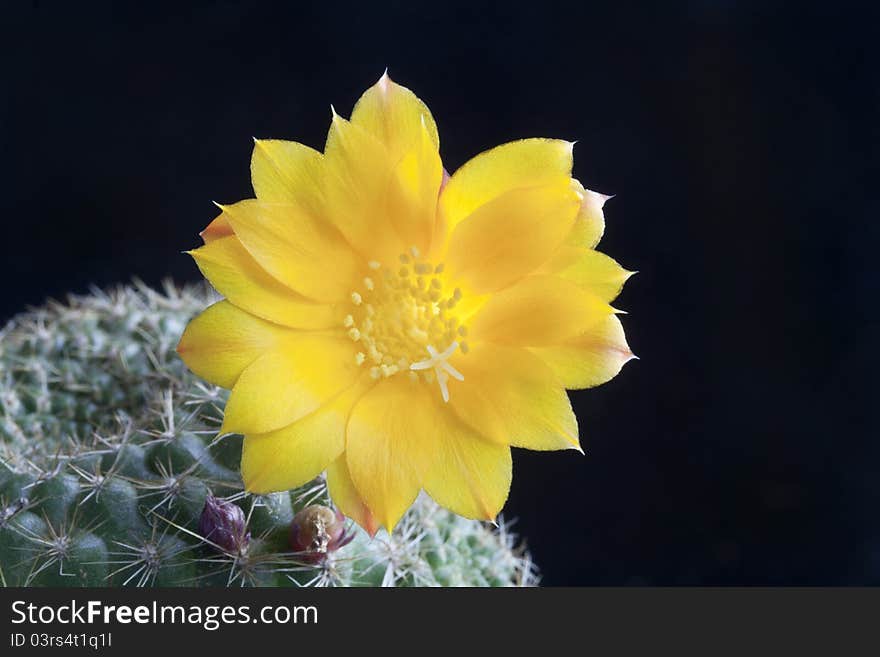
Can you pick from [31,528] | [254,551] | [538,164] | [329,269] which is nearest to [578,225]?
[538,164]

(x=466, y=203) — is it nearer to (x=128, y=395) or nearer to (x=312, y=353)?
(x=312, y=353)

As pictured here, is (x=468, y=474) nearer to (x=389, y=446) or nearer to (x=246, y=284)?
(x=389, y=446)

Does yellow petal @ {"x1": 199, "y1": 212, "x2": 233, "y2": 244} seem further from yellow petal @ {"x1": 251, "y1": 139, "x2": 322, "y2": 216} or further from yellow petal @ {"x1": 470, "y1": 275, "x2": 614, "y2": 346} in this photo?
yellow petal @ {"x1": 470, "y1": 275, "x2": 614, "y2": 346}

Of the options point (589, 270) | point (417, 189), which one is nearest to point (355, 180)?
point (417, 189)

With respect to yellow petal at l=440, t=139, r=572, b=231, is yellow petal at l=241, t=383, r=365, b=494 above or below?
below

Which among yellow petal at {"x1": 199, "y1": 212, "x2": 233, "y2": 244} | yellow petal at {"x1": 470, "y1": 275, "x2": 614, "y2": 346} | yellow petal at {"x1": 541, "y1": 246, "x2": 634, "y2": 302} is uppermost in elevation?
yellow petal at {"x1": 199, "y1": 212, "x2": 233, "y2": 244}

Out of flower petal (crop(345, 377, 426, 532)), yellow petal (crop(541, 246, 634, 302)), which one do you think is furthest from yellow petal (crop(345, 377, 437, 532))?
yellow petal (crop(541, 246, 634, 302))
